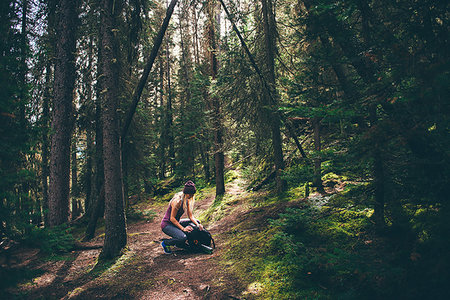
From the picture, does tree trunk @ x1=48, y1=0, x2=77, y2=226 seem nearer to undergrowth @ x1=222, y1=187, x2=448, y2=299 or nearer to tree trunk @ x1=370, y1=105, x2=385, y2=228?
undergrowth @ x1=222, y1=187, x2=448, y2=299

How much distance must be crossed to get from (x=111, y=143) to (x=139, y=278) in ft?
12.0

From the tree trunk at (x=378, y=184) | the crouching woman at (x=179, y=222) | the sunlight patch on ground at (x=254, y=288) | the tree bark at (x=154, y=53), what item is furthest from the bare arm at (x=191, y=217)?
the tree trunk at (x=378, y=184)

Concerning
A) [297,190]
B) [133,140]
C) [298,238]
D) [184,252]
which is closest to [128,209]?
[133,140]

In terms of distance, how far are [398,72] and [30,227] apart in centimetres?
420

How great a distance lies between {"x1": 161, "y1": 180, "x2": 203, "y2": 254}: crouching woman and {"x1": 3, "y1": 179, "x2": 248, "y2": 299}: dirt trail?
39 cm

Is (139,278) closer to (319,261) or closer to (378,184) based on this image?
(319,261)

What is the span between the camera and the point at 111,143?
21.0 ft

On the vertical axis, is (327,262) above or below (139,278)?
above

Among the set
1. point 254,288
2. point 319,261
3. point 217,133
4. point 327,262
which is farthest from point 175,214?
point 217,133

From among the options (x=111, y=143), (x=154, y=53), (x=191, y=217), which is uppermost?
(x=154, y=53)

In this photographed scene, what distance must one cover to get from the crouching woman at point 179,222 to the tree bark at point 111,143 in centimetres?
137

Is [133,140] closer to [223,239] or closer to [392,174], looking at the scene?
[223,239]

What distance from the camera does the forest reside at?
2268 millimetres

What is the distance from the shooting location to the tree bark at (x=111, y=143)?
6289 mm
